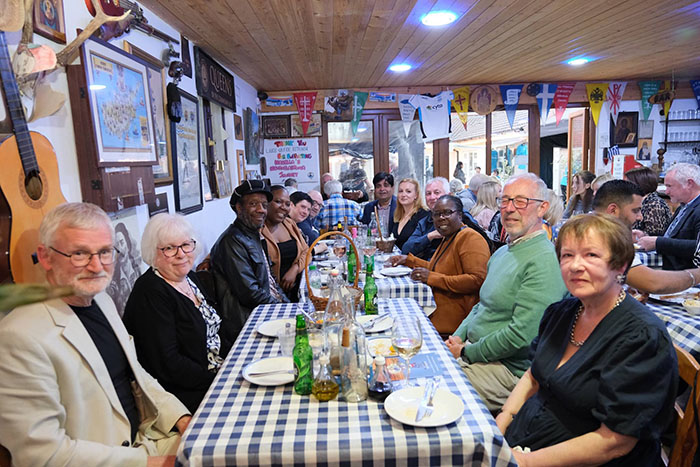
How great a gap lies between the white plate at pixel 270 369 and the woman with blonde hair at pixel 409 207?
269 centimetres

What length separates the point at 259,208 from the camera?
9.34ft

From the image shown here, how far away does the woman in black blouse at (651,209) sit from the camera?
391 centimetres

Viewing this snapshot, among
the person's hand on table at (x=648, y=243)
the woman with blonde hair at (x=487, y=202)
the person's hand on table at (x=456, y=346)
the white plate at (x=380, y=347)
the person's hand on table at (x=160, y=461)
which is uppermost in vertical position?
the woman with blonde hair at (x=487, y=202)

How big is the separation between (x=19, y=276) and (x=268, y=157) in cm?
526

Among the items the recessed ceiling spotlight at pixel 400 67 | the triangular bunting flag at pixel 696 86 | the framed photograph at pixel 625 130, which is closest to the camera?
the recessed ceiling spotlight at pixel 400 67

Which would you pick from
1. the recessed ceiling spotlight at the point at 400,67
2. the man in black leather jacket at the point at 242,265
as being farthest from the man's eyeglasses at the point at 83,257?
the recessed ceiling spotlight at the point at 400,67

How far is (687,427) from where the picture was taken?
1301mm

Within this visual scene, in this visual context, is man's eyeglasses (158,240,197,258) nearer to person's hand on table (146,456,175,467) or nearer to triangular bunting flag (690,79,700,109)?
person's hand on table (146,456,175,467)

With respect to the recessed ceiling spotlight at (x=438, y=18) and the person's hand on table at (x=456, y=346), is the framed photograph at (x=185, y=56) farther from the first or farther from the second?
the person's hand on table at (x=456, y=346)

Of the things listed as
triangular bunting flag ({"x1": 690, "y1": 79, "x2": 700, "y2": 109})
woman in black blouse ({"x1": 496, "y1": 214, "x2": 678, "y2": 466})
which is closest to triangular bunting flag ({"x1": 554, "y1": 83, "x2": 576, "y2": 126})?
triangular bunting flag ({"x1": 690, "y1": 79, "x2": 700, "y2": 109})

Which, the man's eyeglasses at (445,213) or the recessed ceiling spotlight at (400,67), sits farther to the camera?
the recessed ceiling spotlight at (400,67)

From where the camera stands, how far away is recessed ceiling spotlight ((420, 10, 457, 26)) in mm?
3066

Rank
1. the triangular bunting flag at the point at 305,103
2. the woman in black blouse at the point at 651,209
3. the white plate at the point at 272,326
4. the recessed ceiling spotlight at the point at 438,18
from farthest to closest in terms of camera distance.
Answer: the triangular bunting flag at the point at 305,103
the woman in black blouse at the point at 651,209
the recessed ceiling spotlight at the point at 438,18
the white plate at the point at 272,326

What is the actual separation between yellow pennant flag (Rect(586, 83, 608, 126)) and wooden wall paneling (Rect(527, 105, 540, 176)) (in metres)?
0.79
